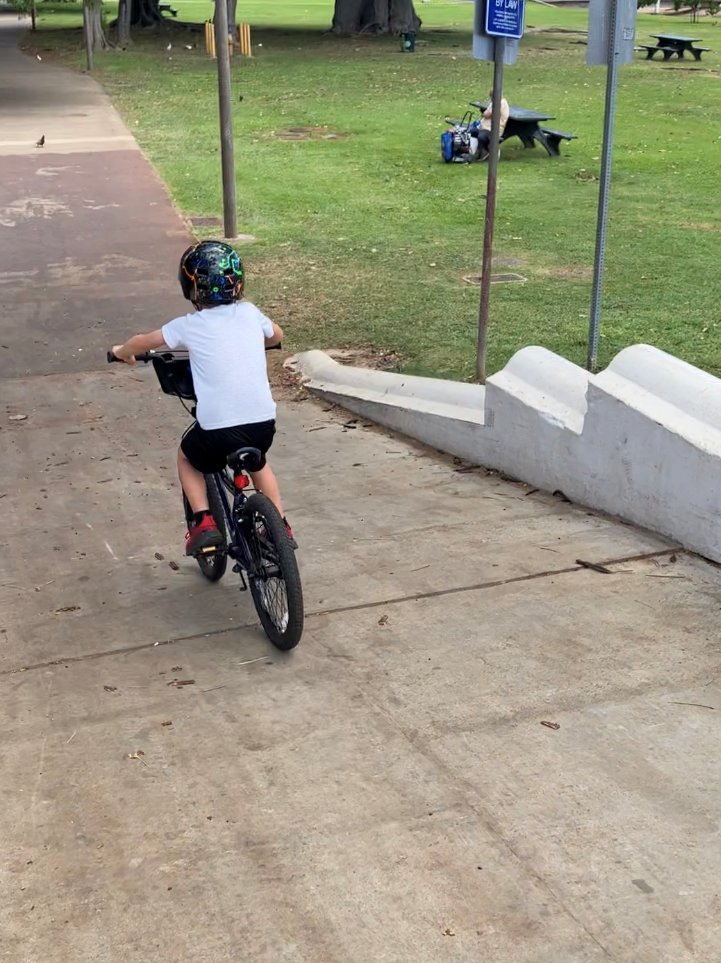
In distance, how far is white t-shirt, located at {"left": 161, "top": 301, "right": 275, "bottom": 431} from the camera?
196 inches

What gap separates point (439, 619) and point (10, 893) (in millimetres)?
2177

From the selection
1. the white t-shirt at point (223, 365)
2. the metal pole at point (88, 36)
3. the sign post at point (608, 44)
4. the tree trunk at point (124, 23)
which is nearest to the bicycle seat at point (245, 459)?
the white t-shirt at point (223, 365)

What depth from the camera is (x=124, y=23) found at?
1474 inches

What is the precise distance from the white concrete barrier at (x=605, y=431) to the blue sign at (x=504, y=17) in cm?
225

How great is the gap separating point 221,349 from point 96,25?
3494 cm

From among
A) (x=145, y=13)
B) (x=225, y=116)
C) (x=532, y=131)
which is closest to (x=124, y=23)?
(x=145, y=13)

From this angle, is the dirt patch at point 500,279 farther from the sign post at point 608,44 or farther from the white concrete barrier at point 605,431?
the sign post at point 608,44

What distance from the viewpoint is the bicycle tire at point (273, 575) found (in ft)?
15.4

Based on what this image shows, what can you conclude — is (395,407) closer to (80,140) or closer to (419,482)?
(419,482)

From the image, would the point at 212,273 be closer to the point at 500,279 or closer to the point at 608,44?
the point at 608,44

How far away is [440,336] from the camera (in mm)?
10078

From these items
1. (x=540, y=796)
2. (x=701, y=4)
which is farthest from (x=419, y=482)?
(x=701, y=4)

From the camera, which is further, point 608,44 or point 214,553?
point 608,44

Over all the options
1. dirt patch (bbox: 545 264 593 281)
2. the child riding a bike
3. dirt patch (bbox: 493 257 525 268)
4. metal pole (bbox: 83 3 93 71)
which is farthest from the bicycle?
metal pole (bbox: 83 3 93 71)
